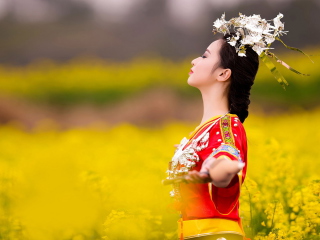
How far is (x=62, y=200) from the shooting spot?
3.25m

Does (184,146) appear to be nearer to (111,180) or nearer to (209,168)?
(209,168)

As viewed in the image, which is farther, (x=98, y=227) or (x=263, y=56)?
(x=98, y=227)

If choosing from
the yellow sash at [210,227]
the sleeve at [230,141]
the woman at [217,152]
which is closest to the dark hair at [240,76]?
the woman at [217,152]

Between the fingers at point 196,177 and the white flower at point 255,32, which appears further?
the white flower at point 255,32

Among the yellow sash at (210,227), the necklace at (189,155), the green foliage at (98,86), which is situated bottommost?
the yellow sash at (210,227)

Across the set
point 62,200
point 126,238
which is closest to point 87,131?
point 62,200

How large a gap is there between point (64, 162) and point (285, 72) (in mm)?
2631

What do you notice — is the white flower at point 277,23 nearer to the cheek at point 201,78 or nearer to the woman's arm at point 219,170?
the cheek at point 201,78

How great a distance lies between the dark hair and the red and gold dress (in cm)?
9

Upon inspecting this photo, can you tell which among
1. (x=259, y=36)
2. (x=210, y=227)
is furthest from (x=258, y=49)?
(x=210, y=227)

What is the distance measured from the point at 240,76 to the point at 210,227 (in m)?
0.55

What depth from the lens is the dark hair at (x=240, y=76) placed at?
2.25 meters

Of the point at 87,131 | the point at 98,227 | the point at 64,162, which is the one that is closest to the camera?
the point at 98,227

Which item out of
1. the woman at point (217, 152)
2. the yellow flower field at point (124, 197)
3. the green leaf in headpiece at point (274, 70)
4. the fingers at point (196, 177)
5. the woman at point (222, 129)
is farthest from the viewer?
the yellow flower field at point (124, 197)
